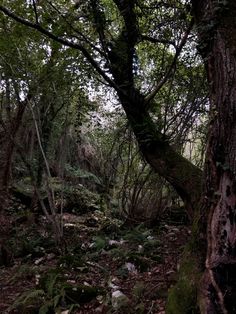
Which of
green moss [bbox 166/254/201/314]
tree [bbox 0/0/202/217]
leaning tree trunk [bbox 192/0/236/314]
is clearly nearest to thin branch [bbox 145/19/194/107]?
Answer: tree [bbox 0/0/202/217]

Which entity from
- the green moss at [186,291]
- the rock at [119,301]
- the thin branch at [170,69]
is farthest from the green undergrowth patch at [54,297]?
the thin branch at [170,69]

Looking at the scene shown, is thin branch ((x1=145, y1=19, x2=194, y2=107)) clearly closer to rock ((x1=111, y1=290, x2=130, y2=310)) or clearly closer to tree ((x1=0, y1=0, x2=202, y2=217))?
tree ((x1=0, y1=0, x2=202, y2=217))

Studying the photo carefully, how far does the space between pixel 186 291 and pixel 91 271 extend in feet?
6.79

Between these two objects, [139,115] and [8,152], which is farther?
[8,152]

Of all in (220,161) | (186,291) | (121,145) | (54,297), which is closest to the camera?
(220,161)

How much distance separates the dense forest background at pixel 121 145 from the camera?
3.41m

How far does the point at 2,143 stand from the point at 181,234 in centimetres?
388

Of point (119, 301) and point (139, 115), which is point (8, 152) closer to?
point (139, 115)

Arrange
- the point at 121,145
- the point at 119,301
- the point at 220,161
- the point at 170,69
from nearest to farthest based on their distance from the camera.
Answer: the point at 220,161 → the point at 119,301 → the point at 170,69 → the point at 121,145

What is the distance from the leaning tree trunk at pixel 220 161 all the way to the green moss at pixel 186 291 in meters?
0.16

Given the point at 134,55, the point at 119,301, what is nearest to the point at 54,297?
the point at 119,301

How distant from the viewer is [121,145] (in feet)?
23.8

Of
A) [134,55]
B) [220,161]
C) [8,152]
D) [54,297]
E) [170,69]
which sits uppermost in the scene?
[134,55]

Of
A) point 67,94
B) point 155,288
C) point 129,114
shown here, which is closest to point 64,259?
point 155,288
